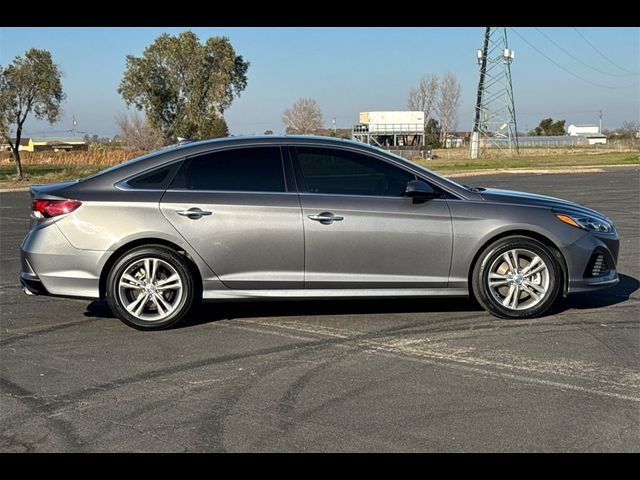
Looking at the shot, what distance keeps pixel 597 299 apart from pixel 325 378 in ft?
11.7

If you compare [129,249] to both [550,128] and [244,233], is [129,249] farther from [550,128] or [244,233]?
[550,128]

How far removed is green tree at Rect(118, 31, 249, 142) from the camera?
43.5 metres

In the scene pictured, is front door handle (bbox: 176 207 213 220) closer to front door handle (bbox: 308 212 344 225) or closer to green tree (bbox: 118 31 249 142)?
front door handle (bbox: 308 212 344 225)

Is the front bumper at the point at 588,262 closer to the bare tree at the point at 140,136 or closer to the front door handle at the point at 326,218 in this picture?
the front door handle at the point at 326,218

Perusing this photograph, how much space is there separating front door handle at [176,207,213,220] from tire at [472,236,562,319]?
2.38 meters

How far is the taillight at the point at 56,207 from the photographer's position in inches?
239

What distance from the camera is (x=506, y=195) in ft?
21.2

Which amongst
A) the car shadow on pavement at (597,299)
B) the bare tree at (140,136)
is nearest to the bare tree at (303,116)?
the bare tree at (140,136)

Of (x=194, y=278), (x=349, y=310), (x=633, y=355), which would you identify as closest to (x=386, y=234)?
(x=349, y=310)

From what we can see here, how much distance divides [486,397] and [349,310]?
2.42 meters

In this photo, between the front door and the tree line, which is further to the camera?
the tree line

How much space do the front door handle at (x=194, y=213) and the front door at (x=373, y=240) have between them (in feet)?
2.72

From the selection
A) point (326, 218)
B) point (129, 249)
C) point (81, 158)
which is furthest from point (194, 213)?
point (81, 158)

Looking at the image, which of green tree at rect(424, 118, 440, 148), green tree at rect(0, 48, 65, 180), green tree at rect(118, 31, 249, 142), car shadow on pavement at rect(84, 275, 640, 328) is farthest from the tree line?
green tree at rect(424, 118, 440, 148)
